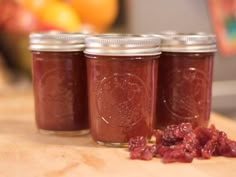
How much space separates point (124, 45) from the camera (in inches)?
32.8

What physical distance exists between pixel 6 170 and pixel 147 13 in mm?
1035

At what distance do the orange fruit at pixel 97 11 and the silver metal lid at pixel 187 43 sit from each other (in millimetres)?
712

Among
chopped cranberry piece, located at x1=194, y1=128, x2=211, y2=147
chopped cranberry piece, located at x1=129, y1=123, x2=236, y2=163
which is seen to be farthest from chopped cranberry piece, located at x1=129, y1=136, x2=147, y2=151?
chopped cranberry piece, located at x1=194, y1=128, x2=211, y2=147

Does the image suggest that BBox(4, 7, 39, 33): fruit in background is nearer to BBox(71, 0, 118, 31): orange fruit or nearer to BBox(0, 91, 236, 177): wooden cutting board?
BBox(71, 0, 118, 31): orange fruit

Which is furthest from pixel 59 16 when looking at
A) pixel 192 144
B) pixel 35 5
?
pixel 192 144

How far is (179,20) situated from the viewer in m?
1.69

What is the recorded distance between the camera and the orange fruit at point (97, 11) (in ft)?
5.24

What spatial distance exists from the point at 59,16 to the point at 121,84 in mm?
749

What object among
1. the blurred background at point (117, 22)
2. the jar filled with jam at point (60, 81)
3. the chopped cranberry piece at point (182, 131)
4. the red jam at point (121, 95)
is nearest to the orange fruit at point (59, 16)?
the blurred background at point (117, 22)

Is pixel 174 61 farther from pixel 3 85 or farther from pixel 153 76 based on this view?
pixel 3 85

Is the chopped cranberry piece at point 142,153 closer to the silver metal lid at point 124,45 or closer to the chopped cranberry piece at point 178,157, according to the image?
the chopped cranberry piece at point 178,157

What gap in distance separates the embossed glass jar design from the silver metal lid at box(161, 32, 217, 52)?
0.16 feet

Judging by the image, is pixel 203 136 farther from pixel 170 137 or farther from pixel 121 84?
pixel 121 84

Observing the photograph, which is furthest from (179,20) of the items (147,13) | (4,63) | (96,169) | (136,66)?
(96,169)
